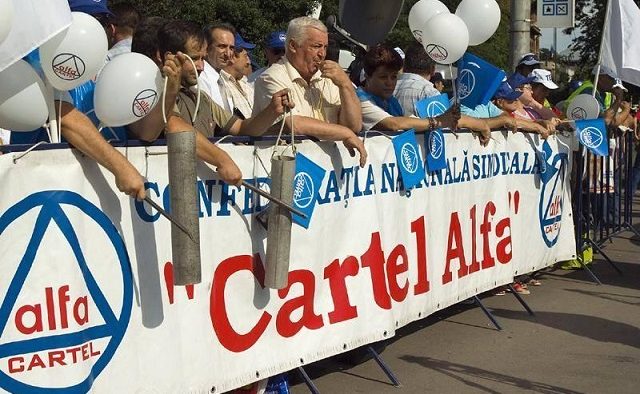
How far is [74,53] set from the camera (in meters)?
4.44

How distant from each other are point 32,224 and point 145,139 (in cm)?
84

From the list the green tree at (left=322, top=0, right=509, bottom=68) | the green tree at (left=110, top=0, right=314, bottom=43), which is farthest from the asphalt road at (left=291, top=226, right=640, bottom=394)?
the green tree at (left=322, top=0, right=509, bottom=68)

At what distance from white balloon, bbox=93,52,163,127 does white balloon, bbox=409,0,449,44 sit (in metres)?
3.92

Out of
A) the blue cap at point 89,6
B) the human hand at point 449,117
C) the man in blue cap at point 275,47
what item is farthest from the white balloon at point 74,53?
the man in blue cap at point 275,47

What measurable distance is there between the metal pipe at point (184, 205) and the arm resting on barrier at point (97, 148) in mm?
186

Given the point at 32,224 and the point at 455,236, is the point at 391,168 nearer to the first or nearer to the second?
the point at 455,236

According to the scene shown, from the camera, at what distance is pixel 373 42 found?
27.6ft

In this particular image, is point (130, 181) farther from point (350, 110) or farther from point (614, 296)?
point (614, 296)

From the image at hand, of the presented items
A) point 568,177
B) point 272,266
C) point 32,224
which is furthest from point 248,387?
point 568,177

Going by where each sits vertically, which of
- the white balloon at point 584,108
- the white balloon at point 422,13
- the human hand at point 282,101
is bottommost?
the white balloon at point 584,108

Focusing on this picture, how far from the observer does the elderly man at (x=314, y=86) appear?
6258mm

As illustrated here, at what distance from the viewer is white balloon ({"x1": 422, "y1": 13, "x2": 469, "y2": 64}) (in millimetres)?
7719

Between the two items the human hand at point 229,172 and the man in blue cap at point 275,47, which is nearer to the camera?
the human hand at point 229,172

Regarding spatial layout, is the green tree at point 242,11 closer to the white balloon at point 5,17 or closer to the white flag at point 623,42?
the white flag at point 623,42
